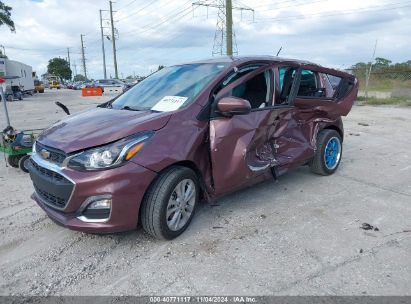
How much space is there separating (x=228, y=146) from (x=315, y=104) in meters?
1.91

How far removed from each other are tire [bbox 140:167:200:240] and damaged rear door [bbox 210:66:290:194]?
0.34 meters

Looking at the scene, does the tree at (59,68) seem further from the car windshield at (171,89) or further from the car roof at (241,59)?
the car roof at (241,59)

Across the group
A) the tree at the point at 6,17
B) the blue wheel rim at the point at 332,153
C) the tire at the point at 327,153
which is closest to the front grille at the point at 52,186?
the tire at the point at 327,153

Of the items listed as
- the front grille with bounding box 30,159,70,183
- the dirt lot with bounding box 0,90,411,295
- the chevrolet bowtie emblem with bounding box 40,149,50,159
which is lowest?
the dirt lot with bounding box 0,90,411,295

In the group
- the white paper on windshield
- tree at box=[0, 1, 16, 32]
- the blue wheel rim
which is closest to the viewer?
the white paper on windshield

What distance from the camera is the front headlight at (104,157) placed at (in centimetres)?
308

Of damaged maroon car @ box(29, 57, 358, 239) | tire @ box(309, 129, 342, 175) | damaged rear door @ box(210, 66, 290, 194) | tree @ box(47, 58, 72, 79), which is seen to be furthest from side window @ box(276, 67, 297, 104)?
tree @ box(47, 58, 72, 79)

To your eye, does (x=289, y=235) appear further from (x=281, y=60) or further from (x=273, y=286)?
(x=281, y=60)

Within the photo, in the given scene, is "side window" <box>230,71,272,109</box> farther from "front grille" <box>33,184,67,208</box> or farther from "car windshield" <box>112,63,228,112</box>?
"front grille" <box>33,184,67,208</box>

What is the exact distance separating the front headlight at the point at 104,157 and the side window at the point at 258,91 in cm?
168

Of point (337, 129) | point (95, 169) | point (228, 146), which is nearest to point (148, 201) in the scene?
point (95, 169)

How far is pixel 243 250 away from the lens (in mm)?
3369

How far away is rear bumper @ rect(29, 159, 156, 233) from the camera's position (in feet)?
10.0

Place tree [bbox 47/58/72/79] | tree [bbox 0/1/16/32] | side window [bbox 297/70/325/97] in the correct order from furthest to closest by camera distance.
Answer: tree [bbox 47/58/72/79] → tree [bbox 0/1/16/32] → side window [bbox 297/70/325/97]
